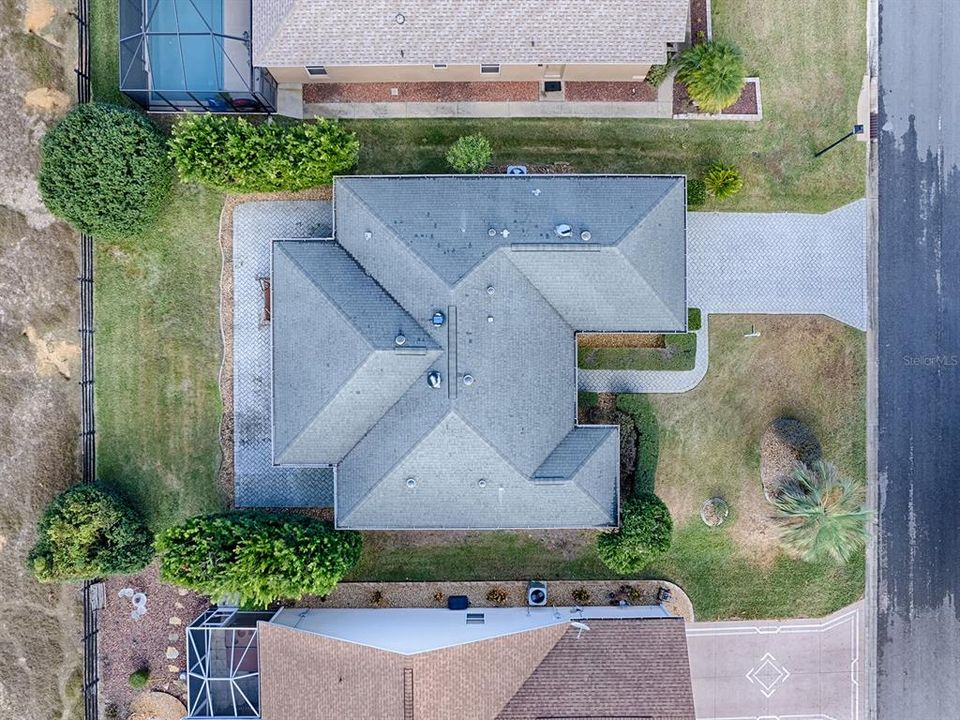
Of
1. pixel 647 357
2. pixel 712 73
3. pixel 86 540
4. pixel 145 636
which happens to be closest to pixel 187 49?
pixel 86 540

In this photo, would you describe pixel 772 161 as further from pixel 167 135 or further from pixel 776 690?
pixel 167 135

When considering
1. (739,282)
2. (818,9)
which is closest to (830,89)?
(818,9)

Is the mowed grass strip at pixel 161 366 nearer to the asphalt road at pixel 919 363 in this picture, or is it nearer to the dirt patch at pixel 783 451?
the dirt patch at pixel 783 451

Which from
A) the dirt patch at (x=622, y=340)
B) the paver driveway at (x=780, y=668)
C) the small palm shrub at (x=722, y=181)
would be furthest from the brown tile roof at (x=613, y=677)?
the small palm shrub at (x=722, y=181)

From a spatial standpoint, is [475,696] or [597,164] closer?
[475,696]

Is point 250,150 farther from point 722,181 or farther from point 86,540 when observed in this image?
point 722,181

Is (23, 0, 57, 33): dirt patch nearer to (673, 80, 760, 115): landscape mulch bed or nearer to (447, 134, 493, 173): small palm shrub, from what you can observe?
(447, 134, 493, 173): small palm shrub

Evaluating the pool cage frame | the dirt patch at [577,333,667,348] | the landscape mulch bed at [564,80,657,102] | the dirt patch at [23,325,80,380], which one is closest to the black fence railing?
the dirt patch at [23,325,80,380]
